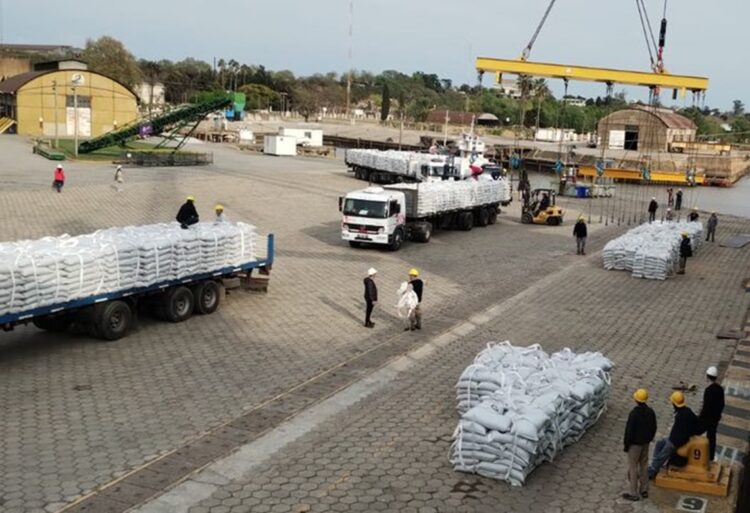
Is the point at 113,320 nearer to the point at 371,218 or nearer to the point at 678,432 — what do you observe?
the point at 678,432

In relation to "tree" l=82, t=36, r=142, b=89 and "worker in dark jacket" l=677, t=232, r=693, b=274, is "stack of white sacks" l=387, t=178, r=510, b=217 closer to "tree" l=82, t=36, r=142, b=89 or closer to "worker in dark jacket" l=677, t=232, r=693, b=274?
"worker in dark jacket" l=677, t=232, r=693, b=274

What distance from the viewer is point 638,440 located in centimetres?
1002

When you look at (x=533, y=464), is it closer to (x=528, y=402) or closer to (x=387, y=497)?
(x=528, y=402)

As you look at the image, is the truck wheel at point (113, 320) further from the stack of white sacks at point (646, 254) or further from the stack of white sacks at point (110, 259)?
the stack of white sacks at point (646, 254)

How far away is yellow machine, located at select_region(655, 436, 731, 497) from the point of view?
34.4 feet

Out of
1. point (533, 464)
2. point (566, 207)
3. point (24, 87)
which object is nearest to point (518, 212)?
point (566, 207)

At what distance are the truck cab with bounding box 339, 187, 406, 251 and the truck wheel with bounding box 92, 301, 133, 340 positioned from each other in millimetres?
13311

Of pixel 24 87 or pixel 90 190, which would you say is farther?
pixel 24 87

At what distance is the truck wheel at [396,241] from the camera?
30006 millimetres

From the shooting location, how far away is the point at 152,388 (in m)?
14.3

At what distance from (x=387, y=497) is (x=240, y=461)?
2379 mm

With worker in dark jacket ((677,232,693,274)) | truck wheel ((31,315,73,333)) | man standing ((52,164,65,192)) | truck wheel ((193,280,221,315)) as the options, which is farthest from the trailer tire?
man standing ((52,164,65,192))

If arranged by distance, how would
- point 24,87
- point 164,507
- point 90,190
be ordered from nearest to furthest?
point 164,507, point 90,190, point 24,87

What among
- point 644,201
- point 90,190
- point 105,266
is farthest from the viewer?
A: point 644,201
